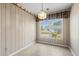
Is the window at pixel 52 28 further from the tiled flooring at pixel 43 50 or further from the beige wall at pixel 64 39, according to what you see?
the tiled flooring at pixel 43 50

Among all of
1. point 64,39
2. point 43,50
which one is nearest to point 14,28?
point 43,50

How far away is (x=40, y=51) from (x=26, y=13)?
5.45 feet

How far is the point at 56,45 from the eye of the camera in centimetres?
375

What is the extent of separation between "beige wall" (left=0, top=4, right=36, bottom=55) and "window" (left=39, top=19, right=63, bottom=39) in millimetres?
436

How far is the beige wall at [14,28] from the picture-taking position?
3.18m

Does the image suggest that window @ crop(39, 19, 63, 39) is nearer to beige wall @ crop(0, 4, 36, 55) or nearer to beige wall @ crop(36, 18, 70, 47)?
beige wall @ crop(36, 18, 70, 47)

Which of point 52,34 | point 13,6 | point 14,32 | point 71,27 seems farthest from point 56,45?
point 13,6

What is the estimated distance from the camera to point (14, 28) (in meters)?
3.86

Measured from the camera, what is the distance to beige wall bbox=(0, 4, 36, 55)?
3.18 m

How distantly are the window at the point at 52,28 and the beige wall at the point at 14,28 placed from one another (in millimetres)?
436

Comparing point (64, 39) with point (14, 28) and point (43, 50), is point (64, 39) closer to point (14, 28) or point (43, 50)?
point (43, 50)

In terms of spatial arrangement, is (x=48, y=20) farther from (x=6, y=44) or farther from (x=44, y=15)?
(x=6, y=44)

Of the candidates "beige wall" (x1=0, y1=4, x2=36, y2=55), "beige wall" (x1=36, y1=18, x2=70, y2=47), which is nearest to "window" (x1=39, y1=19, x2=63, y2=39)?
"beige wall" (x1=36, y1=18, x2=70, y2=47)

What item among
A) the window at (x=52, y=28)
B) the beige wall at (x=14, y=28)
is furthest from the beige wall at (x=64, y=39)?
the beige wall at (x=14, y=28)
